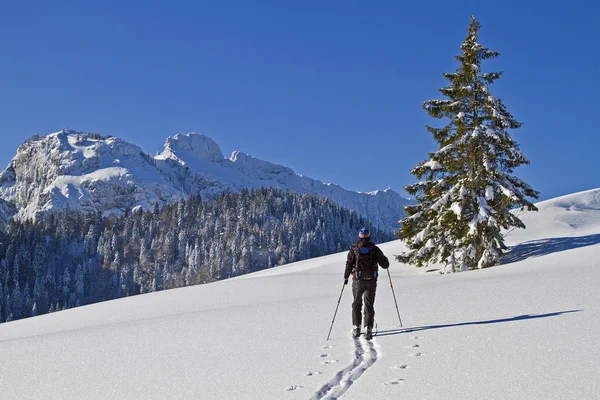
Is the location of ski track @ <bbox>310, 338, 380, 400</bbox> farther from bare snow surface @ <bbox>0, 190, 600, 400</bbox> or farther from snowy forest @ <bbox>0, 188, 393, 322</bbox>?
snowy forest @ <bbox>0, 188, 393, 322</bbox>

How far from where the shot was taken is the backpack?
33.9 feet

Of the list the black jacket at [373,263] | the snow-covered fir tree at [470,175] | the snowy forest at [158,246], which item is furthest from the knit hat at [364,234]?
the snowy forest at [158,246]

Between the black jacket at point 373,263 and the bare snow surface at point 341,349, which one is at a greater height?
the black jacket at point 373,263

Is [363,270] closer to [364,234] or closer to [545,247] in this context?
[364,234]

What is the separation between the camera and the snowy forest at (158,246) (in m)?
Answer: 148

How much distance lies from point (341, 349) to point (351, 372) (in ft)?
5.18

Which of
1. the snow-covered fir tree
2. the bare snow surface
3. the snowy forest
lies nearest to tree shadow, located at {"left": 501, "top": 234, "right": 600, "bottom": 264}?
the snow-covered fir tree

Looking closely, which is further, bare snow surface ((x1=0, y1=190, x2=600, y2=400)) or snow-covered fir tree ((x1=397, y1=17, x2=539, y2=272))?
snow-covered fir tree ((x1=397, y1=17, x2=539, y2=272))

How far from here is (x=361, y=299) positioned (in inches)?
400

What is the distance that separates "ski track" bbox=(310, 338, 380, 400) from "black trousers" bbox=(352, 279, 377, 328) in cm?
89

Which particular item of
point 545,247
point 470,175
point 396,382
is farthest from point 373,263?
point 545,247

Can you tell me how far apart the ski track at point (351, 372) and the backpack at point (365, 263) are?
1.75 m

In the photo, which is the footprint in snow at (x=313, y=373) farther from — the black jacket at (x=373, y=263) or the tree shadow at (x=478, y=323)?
the black jacket at (x=373, y=263)

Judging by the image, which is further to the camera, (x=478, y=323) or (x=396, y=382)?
(x=478, y=323)
